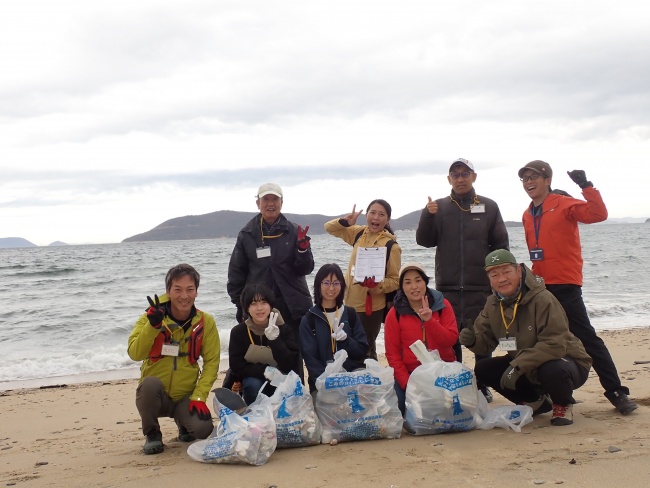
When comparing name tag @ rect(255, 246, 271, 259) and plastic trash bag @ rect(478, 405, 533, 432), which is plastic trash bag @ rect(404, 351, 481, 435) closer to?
plastic trash bag @ rect(478, 405, 533, 432)

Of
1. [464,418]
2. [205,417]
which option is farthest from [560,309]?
[205,417]

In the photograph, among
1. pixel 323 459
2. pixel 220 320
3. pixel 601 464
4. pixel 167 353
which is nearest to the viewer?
pixel 601 464

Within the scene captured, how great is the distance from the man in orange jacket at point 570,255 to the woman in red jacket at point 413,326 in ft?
2.70

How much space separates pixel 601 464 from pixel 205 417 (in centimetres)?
247

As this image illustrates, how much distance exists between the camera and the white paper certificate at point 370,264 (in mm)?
5293

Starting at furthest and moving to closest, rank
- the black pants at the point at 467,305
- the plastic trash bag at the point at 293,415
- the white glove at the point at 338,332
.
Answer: the black pants at the point at 467,305
the white glove at the point at 338,332
the plastic trash bag at the point at 293,415

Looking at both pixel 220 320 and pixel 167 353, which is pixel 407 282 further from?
pixel 220 320

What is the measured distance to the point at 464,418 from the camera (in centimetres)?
420

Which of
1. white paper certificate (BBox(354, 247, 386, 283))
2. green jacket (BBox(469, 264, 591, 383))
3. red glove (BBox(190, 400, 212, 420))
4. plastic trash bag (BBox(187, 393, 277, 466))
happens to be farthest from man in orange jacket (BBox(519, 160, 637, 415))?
red glove (BBox(190, 400, 212, 420))

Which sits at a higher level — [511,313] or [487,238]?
[487,238]

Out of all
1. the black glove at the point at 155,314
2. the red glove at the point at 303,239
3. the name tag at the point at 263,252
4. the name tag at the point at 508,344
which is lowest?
the name tag at the point at 508,344

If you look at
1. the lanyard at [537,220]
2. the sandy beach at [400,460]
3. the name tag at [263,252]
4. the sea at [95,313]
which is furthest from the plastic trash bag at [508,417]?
the sea at [95,313]

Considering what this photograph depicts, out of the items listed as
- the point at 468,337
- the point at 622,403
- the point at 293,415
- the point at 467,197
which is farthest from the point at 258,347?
the point at 622,403

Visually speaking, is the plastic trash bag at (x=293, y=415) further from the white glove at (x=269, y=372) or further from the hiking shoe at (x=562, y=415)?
the hiking shoe at (x=562, y=415)
